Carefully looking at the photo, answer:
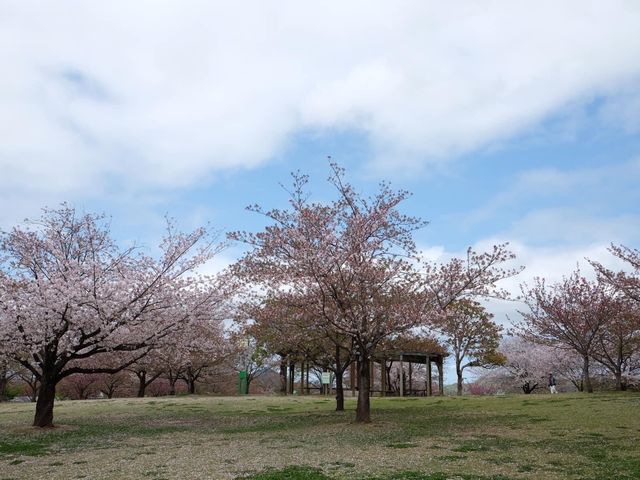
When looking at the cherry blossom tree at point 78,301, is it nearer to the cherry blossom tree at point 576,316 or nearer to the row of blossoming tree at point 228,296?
the row of blossoming tree at point 228,296

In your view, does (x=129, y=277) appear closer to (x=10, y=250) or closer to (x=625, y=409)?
(x=10, y=250)

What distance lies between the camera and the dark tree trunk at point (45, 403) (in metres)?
18.0

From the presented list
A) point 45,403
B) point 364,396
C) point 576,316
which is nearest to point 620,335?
point 576,316

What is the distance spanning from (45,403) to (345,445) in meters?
11.0

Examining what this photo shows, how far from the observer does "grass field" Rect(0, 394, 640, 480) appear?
31.6 ft

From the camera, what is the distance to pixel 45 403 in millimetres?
18234

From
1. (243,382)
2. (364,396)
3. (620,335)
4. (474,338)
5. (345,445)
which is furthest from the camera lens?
(243,382)

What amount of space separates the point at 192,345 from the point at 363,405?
6694 mm

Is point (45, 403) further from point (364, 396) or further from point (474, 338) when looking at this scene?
point (474, 338)

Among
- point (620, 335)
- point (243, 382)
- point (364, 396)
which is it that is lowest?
point (364, 396)

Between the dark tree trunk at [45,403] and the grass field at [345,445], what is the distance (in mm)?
619

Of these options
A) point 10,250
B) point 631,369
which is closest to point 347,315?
point 10,250

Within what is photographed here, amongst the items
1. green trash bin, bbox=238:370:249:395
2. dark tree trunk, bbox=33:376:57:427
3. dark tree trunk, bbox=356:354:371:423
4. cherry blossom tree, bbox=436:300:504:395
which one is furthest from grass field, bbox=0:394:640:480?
green trash bin, bbox=238:370:249:395

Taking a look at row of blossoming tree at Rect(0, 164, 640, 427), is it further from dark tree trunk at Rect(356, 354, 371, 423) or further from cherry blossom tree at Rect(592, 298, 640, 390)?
cherry blossom tree at Rect(592, 298, 640, 390)
